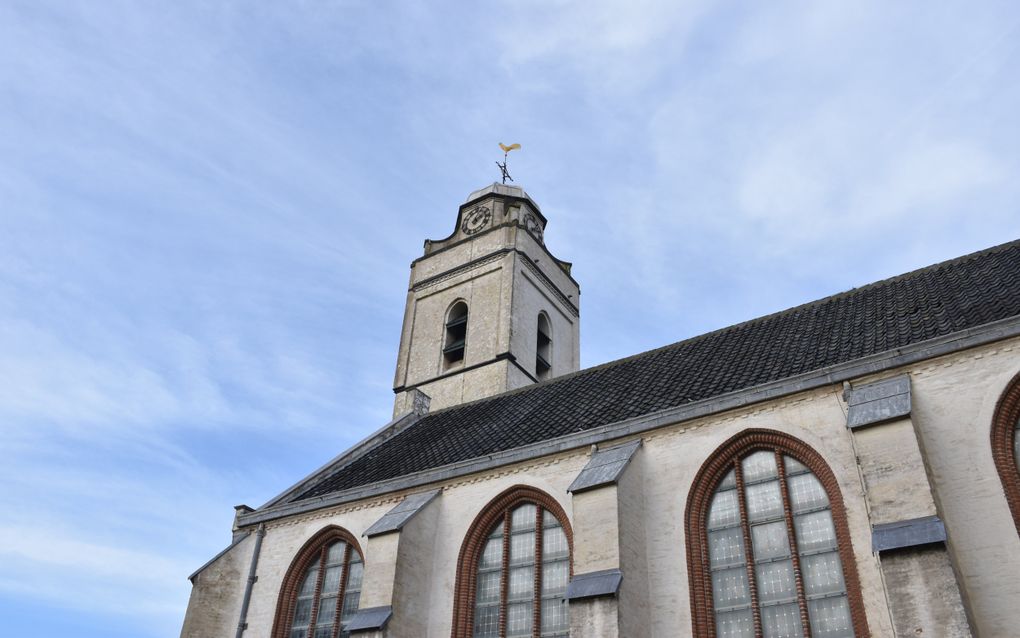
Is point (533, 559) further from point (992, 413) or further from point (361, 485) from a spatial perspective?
point (992, 413)

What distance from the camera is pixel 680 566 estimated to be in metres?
11.9

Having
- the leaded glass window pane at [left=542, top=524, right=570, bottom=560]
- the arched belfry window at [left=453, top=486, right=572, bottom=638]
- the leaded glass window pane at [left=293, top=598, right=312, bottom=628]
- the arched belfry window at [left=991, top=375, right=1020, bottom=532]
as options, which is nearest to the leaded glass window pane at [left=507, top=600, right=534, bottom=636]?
the arched belfry window at [left=453, top=486, right=572, bottom=638]

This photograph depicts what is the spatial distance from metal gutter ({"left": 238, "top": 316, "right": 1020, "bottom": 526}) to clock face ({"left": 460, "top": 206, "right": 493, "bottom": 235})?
47.3 feet

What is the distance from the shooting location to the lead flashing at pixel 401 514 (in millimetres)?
14266

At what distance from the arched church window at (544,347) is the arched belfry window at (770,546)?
47.7 feet

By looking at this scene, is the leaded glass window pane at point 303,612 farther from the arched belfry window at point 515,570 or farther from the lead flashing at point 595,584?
the lead flashing at point 595,584

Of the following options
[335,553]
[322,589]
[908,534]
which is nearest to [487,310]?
[335,553]

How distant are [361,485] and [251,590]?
11.2ft

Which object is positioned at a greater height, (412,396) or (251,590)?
(412,396)

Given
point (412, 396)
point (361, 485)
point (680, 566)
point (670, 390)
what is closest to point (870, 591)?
point (680, 566)

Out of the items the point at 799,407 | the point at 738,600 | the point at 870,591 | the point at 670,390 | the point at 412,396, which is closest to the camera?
the point at 870,591

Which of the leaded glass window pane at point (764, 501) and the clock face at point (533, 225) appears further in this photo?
the clock face at point (533, 225)

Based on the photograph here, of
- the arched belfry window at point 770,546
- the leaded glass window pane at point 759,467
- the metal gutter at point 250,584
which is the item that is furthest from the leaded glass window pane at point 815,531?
the metal gutter at point 250,584

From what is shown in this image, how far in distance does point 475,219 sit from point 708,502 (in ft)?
63.0
